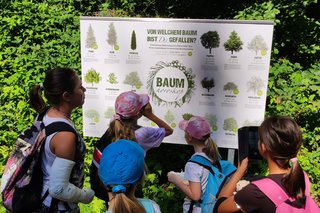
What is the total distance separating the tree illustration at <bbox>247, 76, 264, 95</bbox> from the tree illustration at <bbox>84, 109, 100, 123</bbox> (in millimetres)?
1769

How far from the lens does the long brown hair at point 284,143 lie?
2006 mm

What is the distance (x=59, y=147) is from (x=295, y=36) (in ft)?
16.4

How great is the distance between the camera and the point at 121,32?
4336 millimetres

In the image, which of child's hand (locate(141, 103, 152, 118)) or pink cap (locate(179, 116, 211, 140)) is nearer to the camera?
pink cap (locate(179, 116, 211, 140))

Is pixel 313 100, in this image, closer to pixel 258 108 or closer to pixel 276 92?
pixel 276 92

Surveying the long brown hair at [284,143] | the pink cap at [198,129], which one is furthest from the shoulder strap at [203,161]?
the long brown hair at [284,143]

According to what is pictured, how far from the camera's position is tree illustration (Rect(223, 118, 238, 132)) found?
13.2 ft

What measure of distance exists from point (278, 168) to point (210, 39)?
7.11 ft

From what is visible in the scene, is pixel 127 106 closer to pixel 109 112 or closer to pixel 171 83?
pixel 171 83

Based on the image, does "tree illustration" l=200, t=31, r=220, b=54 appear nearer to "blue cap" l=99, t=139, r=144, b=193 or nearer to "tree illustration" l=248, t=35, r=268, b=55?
"tree illustration" l=248, t=35, r=268, b=55

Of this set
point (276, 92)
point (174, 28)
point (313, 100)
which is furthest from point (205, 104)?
point (313, 100)

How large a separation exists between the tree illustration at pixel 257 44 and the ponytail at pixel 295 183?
2038mm

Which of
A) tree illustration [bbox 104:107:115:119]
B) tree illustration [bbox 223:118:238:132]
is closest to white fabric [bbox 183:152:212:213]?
tree illustration [bbox 223:118:238:132]

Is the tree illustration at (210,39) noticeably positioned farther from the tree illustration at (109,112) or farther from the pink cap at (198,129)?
the tree illustration at (109,112)
